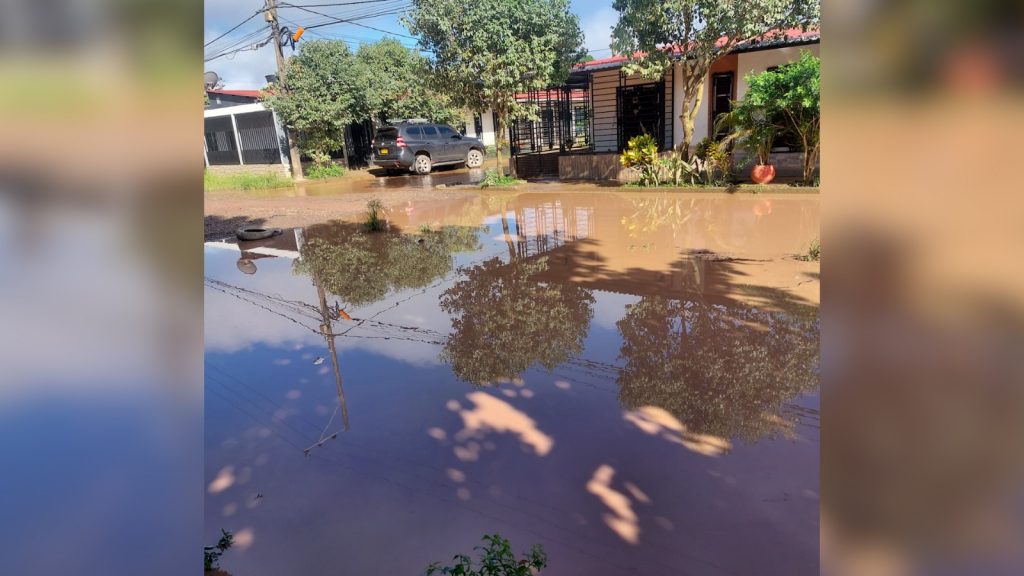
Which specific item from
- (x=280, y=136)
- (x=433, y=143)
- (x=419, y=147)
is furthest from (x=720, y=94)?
(x=280, y=136)

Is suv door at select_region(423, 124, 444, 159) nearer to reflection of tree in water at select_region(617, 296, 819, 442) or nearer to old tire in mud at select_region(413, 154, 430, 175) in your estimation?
old tire in mud at select_region(413, 154, 430, 175)

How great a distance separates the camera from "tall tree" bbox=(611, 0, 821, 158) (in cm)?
1103

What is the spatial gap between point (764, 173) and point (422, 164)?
12.2 meters

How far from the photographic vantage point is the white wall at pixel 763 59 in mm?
14070

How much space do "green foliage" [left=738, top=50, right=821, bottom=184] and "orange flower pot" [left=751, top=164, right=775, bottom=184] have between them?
69 centimetres

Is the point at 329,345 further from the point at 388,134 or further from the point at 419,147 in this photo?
the point at 419,147

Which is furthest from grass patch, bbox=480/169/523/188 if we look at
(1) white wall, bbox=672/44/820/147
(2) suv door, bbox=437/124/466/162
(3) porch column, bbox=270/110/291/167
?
(3) porch column, bbox=270/110/291/167

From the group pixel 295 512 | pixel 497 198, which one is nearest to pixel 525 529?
pixel 295 512

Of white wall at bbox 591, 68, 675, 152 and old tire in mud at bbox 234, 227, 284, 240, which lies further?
white wall at bbox 591, 68, 675, 152

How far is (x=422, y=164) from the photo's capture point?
21.0 meters
